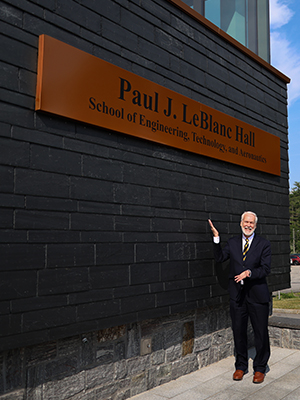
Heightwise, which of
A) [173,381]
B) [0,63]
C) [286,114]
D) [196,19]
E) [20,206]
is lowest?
[173,381]

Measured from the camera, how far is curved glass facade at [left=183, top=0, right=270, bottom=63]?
22.2ft

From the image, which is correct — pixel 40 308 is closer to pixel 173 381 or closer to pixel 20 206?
pixel 20 206

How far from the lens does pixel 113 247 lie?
12.5ft

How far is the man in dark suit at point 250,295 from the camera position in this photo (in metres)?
4.59

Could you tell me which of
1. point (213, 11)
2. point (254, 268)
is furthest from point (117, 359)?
point (213, 11)

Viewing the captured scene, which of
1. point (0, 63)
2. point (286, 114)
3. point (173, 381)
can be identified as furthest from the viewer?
point (286, 114)

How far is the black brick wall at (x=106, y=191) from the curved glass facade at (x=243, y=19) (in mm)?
1491

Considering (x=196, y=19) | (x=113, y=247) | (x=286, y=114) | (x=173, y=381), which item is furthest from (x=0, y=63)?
(x=286, y=114)

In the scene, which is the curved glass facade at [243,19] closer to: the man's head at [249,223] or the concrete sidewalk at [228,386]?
the man's head at [249,223]

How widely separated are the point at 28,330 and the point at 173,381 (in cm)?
219

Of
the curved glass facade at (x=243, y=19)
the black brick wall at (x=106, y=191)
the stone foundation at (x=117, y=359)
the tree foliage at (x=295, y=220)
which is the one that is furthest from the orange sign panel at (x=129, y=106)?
the tree foliage at (x=295, y=220)

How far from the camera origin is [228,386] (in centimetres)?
434

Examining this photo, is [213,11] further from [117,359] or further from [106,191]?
[117,359]

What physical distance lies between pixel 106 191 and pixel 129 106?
945 mm
